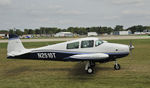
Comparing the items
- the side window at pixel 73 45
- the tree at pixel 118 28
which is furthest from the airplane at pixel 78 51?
the tree at pixel 118 28

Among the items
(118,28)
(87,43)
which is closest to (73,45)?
(87,43)

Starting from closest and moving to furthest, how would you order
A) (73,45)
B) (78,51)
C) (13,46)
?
(78,51), (73,45), (13,46)

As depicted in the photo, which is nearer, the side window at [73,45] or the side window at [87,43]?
the side window at [87,43]

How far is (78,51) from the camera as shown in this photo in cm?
942

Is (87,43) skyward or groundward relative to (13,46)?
skyward

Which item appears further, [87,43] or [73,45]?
[73,45]

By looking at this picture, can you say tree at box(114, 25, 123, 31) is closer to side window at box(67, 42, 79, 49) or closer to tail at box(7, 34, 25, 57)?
side window at box(67, 42, 79, 49)

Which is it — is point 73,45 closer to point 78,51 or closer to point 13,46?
point 78,51

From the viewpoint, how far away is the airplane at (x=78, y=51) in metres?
9.20

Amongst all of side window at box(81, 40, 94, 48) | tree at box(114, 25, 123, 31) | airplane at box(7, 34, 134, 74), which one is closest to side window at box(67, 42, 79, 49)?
airplane at box(7, 34, 134, 74)

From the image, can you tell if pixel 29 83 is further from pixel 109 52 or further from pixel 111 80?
pixel 109 52

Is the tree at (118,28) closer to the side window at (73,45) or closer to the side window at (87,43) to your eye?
the side window at (87,43)

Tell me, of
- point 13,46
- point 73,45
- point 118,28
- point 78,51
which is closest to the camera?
point 78,51

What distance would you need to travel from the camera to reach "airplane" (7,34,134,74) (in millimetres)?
9203
